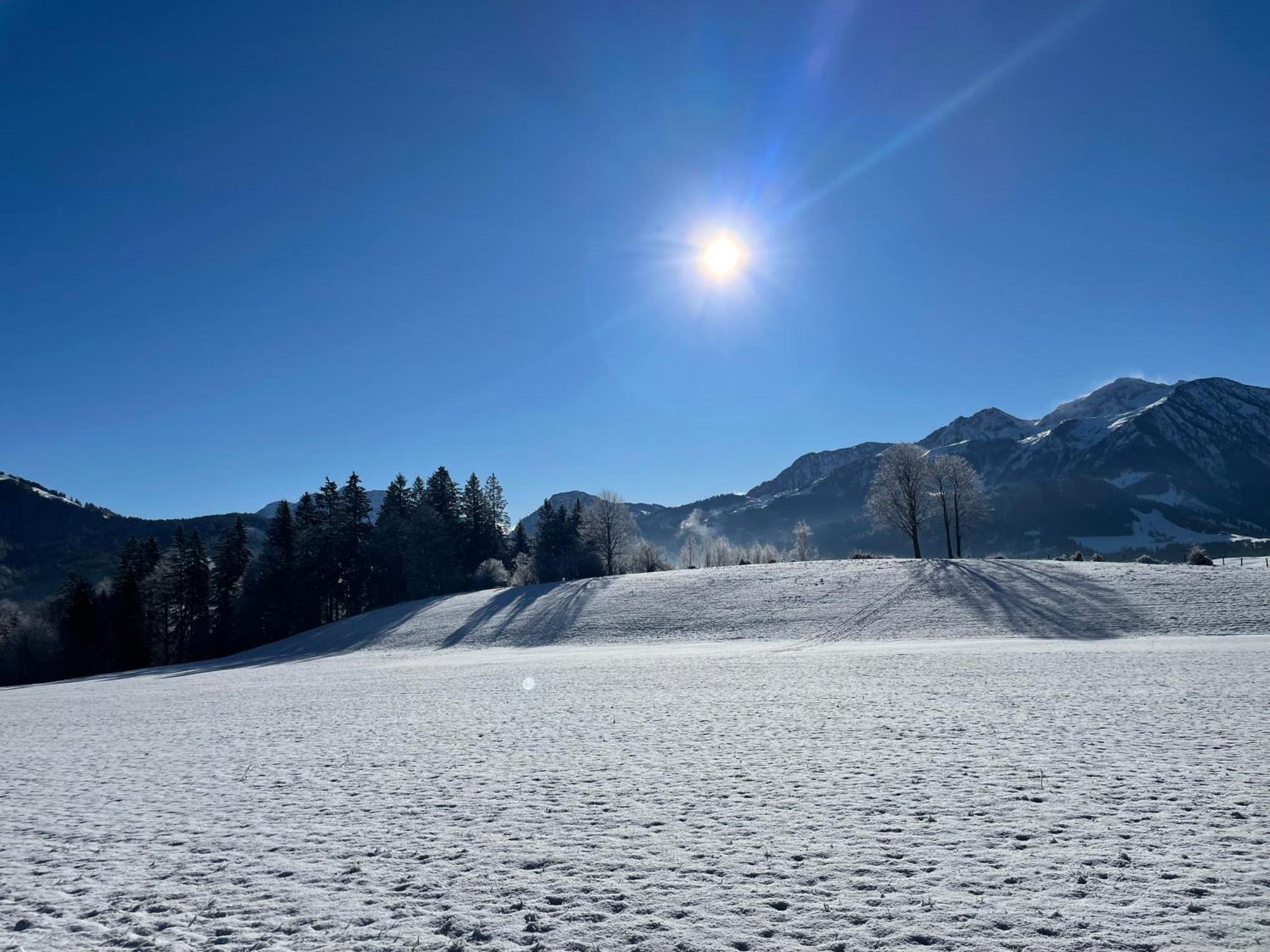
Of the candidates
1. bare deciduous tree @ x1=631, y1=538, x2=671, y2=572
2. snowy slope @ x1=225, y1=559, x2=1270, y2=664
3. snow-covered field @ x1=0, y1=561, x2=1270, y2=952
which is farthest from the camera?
bare deciduous tree @ x1=631, y1=538, x2=671, y2=572

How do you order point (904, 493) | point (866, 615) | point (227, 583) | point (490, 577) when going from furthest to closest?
point (490, 577) → point (227, 583) → point (904, 493) → point (866, 615)

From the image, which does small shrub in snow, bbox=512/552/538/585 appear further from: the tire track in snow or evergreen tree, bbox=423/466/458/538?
the tire track in snow

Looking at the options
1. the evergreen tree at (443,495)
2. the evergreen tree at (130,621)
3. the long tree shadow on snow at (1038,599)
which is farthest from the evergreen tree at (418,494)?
the long tree shadow on snow at (1038,599)

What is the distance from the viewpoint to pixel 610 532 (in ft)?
279

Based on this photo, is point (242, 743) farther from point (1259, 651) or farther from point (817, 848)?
point (1259, 651)

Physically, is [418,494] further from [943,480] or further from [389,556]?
[943,480]

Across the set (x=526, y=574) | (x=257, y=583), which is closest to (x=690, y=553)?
(x=526, y=574)

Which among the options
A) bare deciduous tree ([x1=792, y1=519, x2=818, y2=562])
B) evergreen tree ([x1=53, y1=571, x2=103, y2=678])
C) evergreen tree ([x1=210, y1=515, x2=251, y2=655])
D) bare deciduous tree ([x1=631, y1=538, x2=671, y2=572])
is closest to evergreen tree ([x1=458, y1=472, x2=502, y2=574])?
bare deciduous tree ([x1=631, y1=538, x2=671, y2=572])

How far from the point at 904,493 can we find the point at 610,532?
123ft

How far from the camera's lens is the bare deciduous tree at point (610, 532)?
84.4 meters

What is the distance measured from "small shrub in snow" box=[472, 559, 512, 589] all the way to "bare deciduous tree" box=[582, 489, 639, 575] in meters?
12.8

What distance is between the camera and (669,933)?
5629 millimetres

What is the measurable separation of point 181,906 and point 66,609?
9193cm

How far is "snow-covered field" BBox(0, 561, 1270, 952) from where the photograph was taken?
585cm
